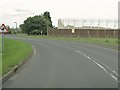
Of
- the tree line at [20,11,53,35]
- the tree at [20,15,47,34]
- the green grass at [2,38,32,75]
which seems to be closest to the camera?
the green grass at [2,38,32,75]

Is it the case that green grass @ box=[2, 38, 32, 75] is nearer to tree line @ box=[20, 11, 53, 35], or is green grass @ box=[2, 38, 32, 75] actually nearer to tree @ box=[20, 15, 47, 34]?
tree line @ box=[20, 11, 53, 35]

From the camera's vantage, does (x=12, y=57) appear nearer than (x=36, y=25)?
Yes

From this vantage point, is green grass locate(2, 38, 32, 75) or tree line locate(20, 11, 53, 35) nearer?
green grass locate(2, 38, 32, 75)

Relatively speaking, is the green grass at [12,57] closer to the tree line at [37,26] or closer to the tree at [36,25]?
the tree line at [37,26]

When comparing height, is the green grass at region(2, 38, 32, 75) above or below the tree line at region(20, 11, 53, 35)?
below

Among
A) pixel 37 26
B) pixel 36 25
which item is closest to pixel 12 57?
pixel 37 26

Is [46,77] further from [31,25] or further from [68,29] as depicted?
[31,25]

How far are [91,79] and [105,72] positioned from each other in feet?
8.63

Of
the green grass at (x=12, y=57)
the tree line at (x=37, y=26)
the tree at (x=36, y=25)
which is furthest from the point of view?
the tree at (x=36, y=25)

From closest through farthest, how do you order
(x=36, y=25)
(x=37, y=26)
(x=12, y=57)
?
(x=12, y=57) → (x=37, y=26) → (x=36, y=25)

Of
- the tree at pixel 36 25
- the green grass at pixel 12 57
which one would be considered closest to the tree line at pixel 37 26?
the tree at pixel 36 25

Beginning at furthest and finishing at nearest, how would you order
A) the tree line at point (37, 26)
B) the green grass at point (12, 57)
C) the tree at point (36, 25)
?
the tree at point (36, 25), the tree line at point (37, 26), the green grass at point (12, 57)

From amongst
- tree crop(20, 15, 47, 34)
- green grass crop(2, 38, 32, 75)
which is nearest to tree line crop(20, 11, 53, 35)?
tree crop(20, 15, 47, 34)

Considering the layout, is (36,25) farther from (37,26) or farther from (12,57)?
(12,57)
